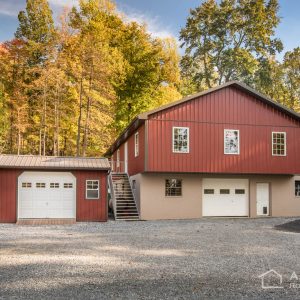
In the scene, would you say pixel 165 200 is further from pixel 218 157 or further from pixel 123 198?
pixel 218 157

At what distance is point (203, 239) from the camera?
14.3m

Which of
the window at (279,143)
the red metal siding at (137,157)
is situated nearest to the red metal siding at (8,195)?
the red metal siding at (137,157)

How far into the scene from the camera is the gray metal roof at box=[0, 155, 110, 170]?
2152 centimetres

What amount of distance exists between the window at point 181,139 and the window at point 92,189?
14.9 feet

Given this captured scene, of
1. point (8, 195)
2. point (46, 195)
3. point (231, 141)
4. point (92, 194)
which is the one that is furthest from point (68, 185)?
point (231, 141)

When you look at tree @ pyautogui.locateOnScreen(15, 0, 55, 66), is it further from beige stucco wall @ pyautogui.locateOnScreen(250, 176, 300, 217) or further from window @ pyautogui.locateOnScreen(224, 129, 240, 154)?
beige stucco wall @ pyautogui.locateOnScreen(250, 176, 300, 217)

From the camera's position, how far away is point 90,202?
22234mm

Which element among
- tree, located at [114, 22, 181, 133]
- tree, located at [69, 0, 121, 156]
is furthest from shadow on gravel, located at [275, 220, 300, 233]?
tree, located at [114, 22, 181, 133]

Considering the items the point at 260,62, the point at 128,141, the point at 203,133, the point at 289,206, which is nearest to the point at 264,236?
the point at 203,133

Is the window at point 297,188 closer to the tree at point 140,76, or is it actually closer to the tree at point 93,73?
the tree at point 93,73

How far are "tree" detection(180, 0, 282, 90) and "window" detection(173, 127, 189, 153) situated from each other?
64.4 ft

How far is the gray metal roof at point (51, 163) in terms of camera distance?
21.5m

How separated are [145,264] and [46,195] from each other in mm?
13392

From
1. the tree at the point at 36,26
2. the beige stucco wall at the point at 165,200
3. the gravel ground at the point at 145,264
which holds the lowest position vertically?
the gravel ground at the point at 145,264
